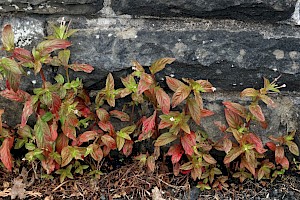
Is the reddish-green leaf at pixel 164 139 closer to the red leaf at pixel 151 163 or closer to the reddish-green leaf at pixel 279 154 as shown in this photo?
the red leaf at pixel 151 163

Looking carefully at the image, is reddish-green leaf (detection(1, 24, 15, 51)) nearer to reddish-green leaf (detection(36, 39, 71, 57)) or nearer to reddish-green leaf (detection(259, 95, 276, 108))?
reddish-green leaf (detection(36, 39, 71, 57))

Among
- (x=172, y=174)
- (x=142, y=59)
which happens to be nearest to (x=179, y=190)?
(x=172, y=174)

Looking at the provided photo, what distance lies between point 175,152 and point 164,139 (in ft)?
0.27

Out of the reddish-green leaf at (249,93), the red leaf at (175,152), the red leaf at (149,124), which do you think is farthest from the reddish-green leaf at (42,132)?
the reddish-green leaf at (249,93)

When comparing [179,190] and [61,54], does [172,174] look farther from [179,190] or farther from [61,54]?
[61,54]

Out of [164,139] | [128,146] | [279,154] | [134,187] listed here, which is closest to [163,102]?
[164,139]

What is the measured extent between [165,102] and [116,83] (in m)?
0.26

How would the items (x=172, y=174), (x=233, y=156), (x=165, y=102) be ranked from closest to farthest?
1. (x=165, y=102)
2. (x=233, y=156)
3. (x=172, y=174)

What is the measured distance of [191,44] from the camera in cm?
196

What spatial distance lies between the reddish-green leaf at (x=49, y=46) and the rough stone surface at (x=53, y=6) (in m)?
0.17

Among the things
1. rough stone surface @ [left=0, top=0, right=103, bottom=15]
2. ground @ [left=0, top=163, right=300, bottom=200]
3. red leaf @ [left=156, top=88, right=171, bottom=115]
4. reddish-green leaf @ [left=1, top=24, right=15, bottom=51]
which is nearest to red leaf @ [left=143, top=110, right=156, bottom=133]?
red leaf @ [left=156, top=88, right=171, bottom=115]

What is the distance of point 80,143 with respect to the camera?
2.03 m

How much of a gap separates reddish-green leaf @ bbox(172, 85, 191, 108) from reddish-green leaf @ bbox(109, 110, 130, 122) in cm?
28

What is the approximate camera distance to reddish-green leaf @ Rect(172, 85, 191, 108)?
184 centimetres
